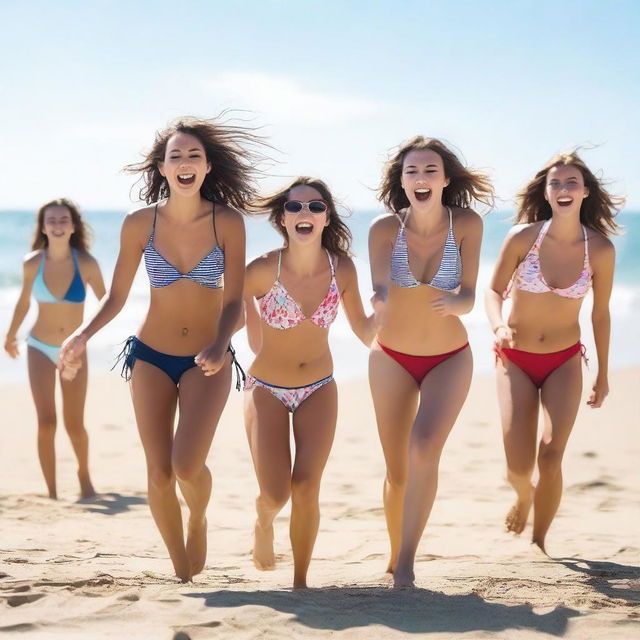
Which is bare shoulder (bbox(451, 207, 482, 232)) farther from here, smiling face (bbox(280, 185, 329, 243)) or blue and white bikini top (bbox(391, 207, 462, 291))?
smiling face (bbox(280, 185, 329, 243))

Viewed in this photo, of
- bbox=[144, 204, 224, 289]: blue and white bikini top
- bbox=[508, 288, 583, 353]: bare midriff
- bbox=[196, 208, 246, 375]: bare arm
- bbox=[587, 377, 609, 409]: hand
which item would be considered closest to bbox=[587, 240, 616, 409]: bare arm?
bbox=[587, 377, 609, 409]: hand

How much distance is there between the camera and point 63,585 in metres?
5.14

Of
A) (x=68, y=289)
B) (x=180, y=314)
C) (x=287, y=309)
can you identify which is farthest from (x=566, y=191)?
(x=68, y=289)

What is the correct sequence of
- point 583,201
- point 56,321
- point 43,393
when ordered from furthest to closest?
point 56,321 < point 43,393 < point 583,201

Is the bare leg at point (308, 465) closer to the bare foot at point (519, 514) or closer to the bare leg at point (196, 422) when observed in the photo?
the bare leg at point (196, 422)

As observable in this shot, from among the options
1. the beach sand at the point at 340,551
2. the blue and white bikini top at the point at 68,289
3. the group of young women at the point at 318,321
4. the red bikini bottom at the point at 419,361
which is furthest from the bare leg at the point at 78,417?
the red bikini bottom at the point at 419,361

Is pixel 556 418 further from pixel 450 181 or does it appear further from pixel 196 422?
pixel 196 422

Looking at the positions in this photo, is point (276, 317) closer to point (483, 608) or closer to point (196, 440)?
point (196, 440)

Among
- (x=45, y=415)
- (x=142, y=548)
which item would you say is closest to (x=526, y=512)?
(x=142, y=548)

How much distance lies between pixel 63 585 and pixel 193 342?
1377 mm

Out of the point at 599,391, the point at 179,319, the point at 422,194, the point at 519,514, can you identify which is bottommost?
the point at 519,514

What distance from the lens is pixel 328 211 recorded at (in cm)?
568

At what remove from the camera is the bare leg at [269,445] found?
5395 millimetres

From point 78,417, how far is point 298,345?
3.46 meters
